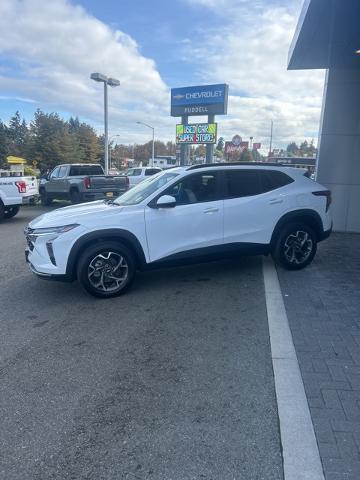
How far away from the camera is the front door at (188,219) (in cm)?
564

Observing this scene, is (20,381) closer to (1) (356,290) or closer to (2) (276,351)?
(2) (276,351)

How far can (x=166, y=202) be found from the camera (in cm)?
550

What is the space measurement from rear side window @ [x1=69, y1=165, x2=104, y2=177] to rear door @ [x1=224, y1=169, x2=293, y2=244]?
12.1m

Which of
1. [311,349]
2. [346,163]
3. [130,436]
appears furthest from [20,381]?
[346,163]

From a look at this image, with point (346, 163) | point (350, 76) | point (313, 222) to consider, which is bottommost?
point (313, 222)

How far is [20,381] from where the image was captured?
3.47 meters

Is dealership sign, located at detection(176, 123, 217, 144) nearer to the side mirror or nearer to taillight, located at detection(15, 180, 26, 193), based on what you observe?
taillight, located at detection(15, 180, 26, 193)

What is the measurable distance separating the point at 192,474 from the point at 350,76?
10668 mm

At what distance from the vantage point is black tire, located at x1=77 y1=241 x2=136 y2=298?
Result: 5.29 meters

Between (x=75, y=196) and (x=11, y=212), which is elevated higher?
(x=75, y=196)

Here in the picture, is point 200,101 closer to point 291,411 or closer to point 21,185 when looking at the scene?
point 21,185

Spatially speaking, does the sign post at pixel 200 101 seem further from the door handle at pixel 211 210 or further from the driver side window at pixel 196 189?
the door handle at pixel 211 210

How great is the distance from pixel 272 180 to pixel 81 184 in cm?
1090

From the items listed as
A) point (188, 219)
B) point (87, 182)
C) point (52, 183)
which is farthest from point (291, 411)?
point (52, 183)
